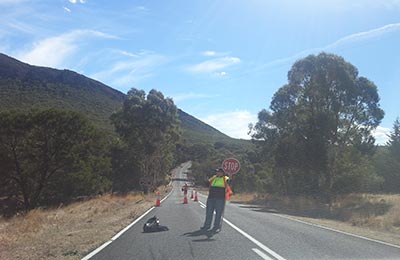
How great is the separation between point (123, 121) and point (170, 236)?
45.8 metres

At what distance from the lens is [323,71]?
38406 mm

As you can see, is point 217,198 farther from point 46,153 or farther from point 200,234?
point 46,153

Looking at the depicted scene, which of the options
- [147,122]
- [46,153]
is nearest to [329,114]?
[147,122]

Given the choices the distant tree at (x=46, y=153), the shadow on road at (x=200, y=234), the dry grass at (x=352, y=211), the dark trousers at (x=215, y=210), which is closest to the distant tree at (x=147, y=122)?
the distant tree at (x=46, y=153)

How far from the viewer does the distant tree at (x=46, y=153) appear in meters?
44.4

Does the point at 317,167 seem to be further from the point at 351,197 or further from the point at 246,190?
the point at 246,190

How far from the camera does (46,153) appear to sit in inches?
1810

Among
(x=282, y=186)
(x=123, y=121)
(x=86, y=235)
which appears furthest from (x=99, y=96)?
(x=86, y=235)

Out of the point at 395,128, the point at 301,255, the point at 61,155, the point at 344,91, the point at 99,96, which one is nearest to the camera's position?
the point at 301,255

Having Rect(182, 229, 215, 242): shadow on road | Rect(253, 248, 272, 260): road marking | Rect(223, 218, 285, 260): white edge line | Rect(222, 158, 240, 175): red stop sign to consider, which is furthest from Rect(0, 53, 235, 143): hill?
Rect(253, 248, 272, 260): road marking

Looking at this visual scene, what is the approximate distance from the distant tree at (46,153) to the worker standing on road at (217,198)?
34040mm

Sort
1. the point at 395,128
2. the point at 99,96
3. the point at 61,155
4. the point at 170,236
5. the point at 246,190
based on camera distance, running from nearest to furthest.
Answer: the point at 170,236 → the point at 61,155 → the point at 395,128 → the point at 246,190 → the point at 99,96

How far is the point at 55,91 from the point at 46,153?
Result: 8700 centimetres

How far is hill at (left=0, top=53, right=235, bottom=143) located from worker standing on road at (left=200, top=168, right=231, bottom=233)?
82.4 meters
